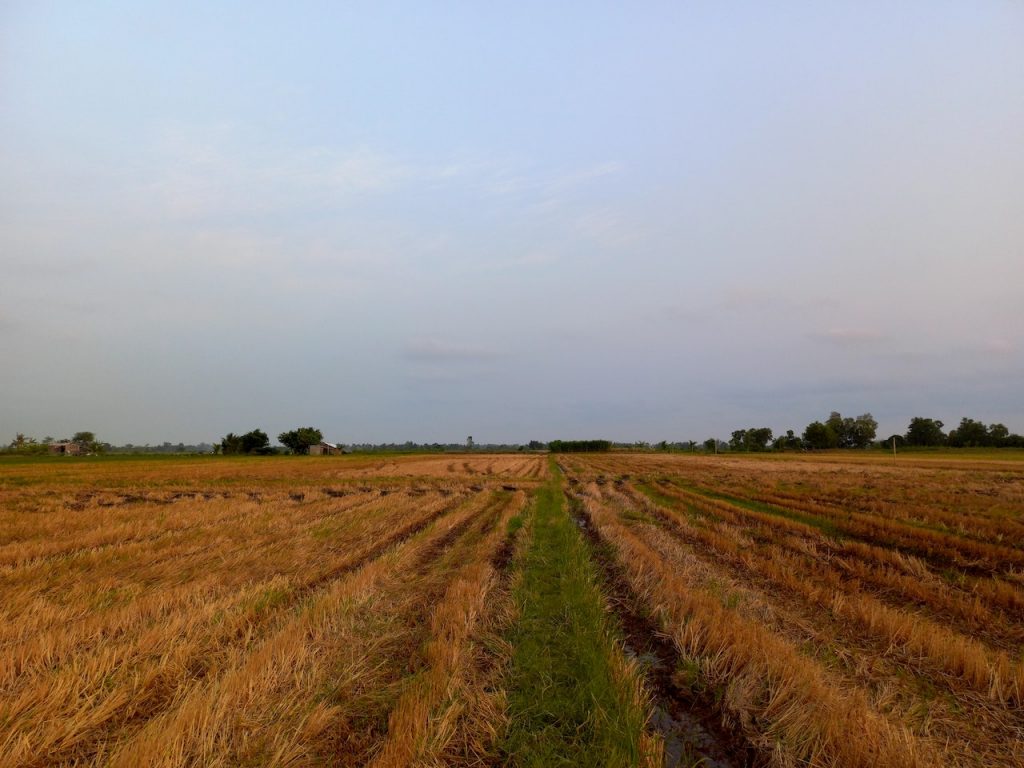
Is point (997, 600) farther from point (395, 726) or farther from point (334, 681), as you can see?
point (334, 681)

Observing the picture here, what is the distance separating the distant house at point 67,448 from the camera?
93.0 metres

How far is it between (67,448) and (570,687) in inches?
5143

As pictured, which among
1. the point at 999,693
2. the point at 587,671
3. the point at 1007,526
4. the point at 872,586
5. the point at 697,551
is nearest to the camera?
the point at 999,693

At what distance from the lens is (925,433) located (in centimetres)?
12119

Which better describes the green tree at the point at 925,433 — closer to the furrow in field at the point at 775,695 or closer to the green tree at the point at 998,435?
the green tree at the point at 998,435

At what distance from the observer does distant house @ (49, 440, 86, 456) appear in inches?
3663

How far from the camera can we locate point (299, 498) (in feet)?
62.8

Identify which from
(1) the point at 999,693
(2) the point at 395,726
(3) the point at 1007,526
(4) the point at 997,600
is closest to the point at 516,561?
(2) the point at 395,726

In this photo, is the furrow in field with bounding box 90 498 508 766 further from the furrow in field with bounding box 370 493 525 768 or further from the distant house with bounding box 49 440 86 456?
the distant house with bounding box 49 440 86 456

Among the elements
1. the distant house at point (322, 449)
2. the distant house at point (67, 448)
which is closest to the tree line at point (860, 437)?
the distant house at point (322, 449)

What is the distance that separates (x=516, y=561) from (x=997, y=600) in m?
7.62

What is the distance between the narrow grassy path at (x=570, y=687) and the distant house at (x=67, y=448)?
122m

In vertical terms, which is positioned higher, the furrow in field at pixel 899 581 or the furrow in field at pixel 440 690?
the furrow in field at pixel 440 690

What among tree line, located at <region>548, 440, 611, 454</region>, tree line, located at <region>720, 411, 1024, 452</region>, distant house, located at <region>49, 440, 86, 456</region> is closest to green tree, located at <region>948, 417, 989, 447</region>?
tree line, located at <region>720, 411, 1024, 452</region>
